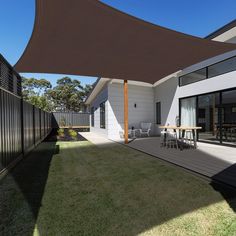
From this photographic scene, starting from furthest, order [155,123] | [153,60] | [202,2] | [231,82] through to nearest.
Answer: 1. [155,123]
2. [202,2]
3. [231,82]
4. [153,60]

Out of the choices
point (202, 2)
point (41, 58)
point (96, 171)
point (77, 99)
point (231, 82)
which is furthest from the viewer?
point (77, 99)

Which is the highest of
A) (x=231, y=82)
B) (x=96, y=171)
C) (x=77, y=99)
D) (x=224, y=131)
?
(x=77, y=99)

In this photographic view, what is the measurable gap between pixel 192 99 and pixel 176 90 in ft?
3.46

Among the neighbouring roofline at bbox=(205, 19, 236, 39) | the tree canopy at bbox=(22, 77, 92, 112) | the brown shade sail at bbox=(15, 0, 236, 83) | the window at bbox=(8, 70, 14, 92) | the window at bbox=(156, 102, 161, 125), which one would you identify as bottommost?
the window at bbox=(156, 102, 161, 125)

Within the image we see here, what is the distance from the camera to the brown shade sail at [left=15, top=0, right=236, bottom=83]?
2564 millimetres

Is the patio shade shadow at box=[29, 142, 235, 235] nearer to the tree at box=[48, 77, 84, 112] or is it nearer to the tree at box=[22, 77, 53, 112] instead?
the tree at box=[22, 77, 53, 112]

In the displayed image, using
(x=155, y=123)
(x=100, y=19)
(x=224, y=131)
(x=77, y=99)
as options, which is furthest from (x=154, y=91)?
(x=77, y=99)

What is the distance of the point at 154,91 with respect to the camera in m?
9.89

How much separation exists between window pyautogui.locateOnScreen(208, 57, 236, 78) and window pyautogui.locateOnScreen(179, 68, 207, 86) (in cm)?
26

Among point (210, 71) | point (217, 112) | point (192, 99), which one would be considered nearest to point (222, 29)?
point (210, 71)

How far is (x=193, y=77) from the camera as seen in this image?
22.3ft

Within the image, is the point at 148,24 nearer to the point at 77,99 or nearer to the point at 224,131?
the point at 224,131

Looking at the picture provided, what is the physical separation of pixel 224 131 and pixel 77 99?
24798 mm

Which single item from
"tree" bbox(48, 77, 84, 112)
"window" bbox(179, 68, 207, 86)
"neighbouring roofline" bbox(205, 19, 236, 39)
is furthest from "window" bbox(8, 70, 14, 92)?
"tree" bbox(48, 77, 84, 112)
